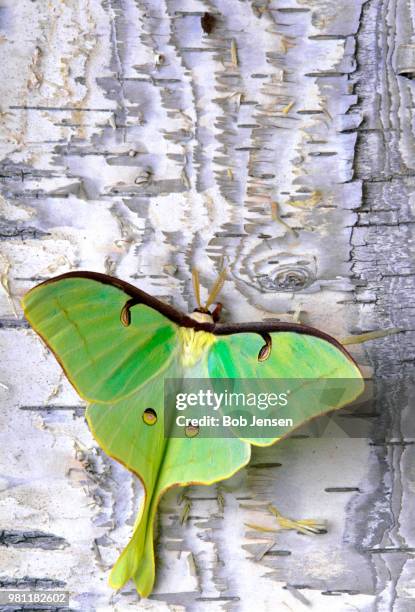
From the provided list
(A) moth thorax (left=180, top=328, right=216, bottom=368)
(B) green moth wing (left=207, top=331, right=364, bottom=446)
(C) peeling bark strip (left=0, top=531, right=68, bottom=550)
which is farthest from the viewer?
(C) peeling bark strip (left=0, top=531, right=68, bottom=550)

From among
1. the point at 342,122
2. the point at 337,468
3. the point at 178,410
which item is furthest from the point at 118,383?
the point at 342,122

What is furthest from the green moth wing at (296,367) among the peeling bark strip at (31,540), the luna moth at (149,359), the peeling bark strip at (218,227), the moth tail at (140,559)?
the peeling bark strip at (31,540)

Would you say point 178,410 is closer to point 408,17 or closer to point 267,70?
point 267,70

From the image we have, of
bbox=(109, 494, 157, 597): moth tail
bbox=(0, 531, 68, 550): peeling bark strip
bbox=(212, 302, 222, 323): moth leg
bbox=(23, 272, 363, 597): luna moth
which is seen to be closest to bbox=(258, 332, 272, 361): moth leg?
bbox=(23, 272, 363, 597): luna moth

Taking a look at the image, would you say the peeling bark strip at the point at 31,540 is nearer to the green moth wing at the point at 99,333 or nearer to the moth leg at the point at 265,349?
the green moth wing at the point at 99,333

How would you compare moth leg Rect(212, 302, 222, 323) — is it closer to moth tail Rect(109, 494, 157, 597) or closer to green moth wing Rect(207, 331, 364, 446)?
green moth wing Rect(207, 331, 364, 446)

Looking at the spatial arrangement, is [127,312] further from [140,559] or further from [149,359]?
[140,559]
